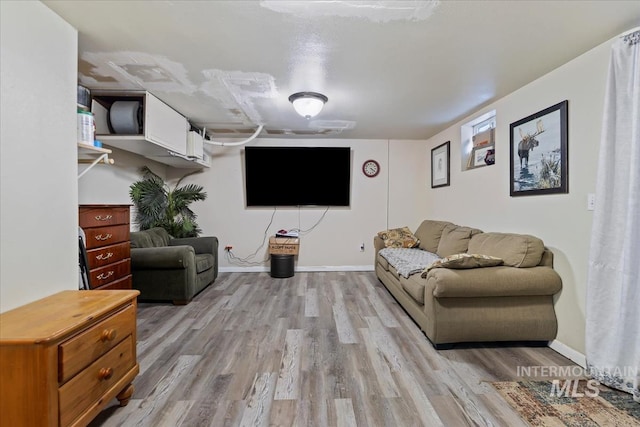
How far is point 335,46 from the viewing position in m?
1.98

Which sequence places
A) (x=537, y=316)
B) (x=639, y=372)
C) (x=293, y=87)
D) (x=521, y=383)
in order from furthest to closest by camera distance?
(x=293, y=87), (x=537, y=316), (x=521, y=383), (x=639, y=372)

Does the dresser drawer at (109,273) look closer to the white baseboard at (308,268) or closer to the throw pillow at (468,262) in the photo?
the white baseboard at (308,268)

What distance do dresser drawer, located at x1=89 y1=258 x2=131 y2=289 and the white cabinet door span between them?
1297 millimetres

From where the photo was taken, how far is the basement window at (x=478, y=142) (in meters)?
3.32

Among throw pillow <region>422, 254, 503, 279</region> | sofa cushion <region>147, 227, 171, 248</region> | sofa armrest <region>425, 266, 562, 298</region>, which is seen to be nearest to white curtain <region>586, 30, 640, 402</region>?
sofa armrest <region>425, 266, 562, 298</region>

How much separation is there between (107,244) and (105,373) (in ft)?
5.23

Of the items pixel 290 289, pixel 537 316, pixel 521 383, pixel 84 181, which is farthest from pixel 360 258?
pixel 84 181

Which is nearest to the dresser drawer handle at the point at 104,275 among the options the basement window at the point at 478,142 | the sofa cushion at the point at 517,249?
the sofa cushion at the point at 517,249

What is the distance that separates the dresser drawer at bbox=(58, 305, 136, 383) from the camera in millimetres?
1183

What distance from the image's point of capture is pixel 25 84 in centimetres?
145

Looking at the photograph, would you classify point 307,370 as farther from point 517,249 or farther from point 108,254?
point 108,254

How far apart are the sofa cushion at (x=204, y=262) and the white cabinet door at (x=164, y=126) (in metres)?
1.38

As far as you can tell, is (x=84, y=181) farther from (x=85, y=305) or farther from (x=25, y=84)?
(x=85, y=305)

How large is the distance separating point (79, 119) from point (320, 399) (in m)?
2.39
